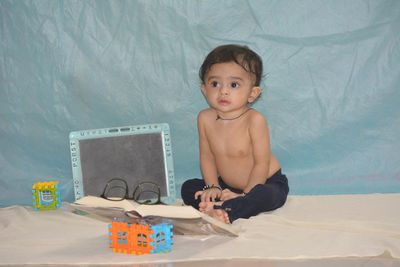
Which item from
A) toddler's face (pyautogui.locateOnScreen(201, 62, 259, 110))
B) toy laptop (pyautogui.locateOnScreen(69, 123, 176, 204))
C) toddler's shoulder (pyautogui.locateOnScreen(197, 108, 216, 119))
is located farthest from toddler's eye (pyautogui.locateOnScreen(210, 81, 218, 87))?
toy laptop (pyautogui.locateOnScreen(69, 123, 176, 204))

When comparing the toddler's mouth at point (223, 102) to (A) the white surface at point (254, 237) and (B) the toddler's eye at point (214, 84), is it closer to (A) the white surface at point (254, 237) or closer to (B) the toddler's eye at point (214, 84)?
(B) the toddler's eye at point (214, 84)

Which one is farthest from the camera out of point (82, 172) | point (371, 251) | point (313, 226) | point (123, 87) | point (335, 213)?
point (123, 87)

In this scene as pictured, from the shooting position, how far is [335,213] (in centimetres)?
177

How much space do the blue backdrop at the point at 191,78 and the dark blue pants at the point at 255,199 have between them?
250 millimetres

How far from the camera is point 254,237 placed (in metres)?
1.53

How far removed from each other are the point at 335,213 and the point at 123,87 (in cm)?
85

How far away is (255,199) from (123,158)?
0.52 meters

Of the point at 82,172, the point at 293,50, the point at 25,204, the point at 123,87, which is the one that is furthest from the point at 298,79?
the point at 25,204

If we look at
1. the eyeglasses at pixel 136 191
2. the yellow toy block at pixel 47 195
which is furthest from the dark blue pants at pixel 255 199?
the yellow toy block at pixel 47 195

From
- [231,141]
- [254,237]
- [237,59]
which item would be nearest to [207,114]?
[231,141]

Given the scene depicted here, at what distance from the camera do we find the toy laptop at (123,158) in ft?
6.64

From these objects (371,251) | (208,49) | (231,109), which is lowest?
(371,251)

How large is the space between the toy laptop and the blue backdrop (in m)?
0.13

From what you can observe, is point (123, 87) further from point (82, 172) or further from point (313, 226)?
point (313, 226)
